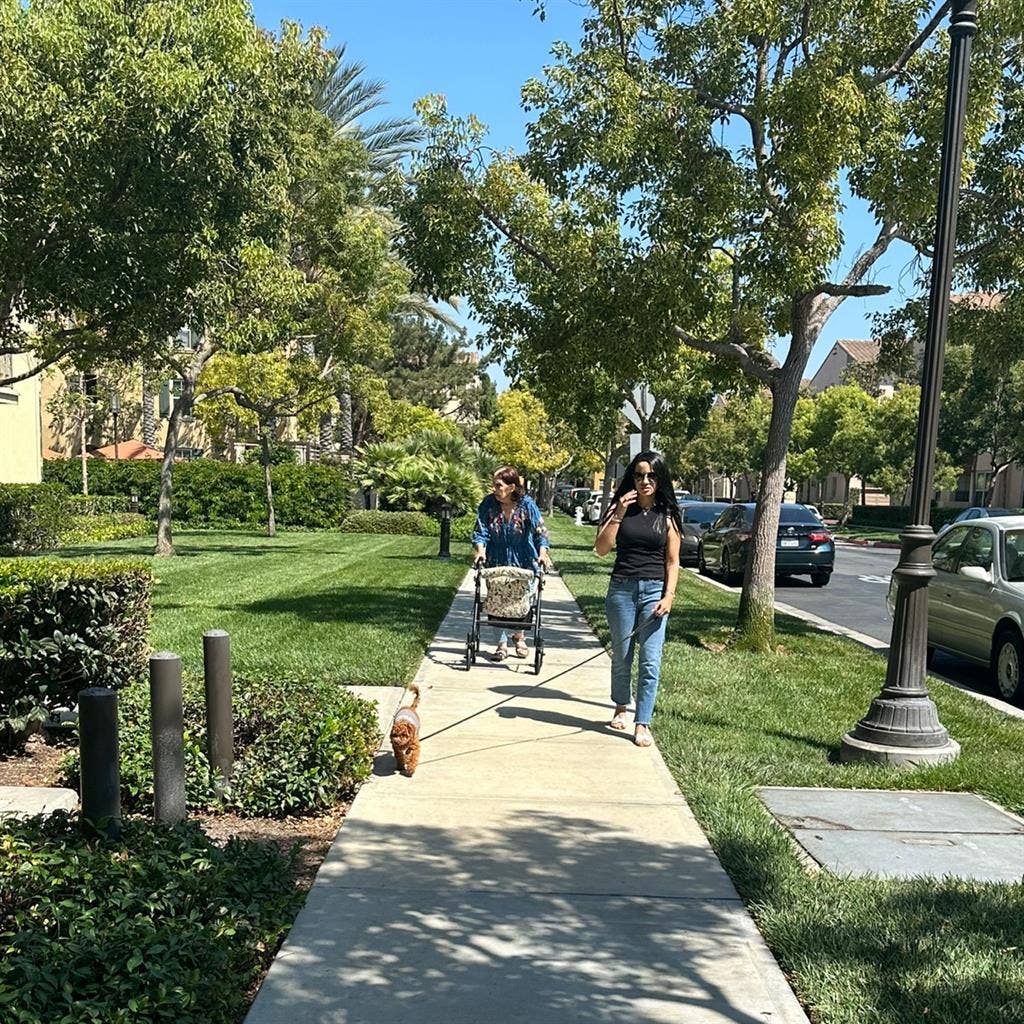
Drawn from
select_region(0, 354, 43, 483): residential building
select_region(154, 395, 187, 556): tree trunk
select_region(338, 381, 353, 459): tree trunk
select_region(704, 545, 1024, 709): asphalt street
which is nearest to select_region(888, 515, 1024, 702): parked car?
select_region(704, 545, 1024, 709): asphalt street

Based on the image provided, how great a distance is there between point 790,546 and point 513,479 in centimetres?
1239

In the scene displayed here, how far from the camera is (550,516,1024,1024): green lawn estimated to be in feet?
11.4

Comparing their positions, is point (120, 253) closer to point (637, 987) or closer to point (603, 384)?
point (603, 384)

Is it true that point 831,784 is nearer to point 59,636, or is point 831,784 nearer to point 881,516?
point 59,636

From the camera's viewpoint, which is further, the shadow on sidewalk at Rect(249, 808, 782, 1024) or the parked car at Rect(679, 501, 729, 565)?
the parked car at Rect(679, 501, 729, 565)

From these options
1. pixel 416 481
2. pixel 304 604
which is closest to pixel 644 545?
pixel 304 604

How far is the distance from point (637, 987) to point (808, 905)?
0.99 m

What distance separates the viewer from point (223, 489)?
32.5 meters

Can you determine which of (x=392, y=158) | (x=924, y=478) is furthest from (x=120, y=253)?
(x=392, y=158)

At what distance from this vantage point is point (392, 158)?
117 feet

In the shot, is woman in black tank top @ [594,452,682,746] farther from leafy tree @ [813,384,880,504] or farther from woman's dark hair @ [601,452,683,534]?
leafy tree @ [813,384,880,504]

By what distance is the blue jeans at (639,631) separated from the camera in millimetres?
6699

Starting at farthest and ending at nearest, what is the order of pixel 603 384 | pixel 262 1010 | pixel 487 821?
pixel 603 384 < pixel 487 821 < pixel 262 1010

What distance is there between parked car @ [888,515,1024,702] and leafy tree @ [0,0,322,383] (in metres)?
8.09
